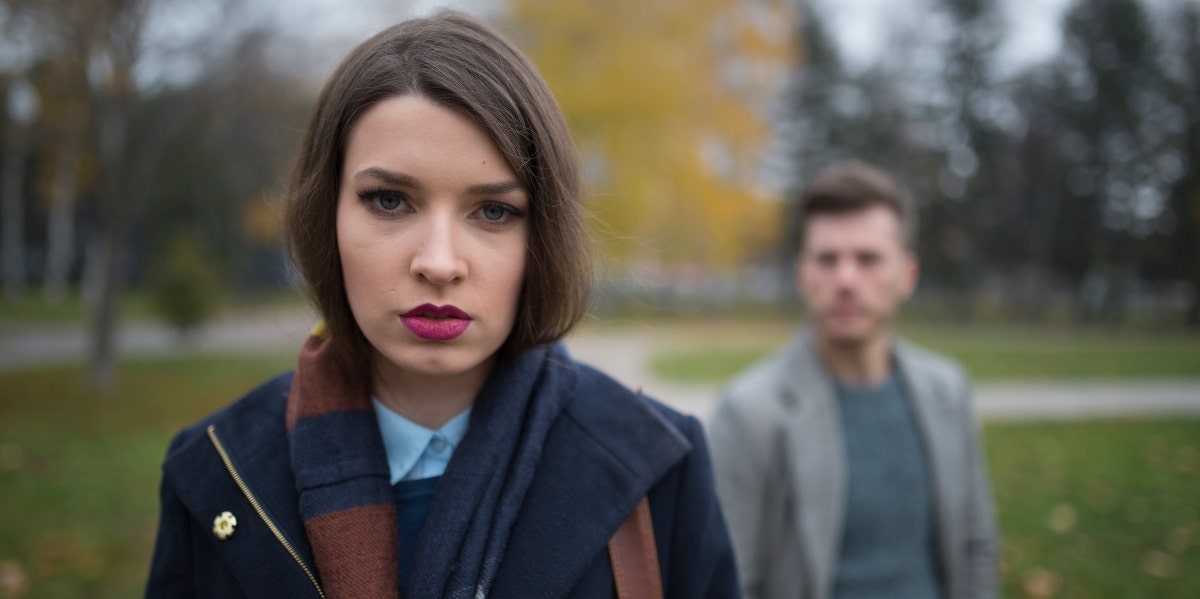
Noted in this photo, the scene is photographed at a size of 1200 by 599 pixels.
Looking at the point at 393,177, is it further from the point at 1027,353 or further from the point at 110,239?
the point at 1027,353

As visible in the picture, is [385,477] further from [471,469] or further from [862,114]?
[862,114]

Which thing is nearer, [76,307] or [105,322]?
[105,322]

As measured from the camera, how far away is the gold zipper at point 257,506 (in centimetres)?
136

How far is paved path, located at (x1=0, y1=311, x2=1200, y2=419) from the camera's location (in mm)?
9617

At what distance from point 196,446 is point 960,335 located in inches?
931

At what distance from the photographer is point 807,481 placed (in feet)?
8.20

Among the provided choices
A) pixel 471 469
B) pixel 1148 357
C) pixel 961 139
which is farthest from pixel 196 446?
pixel 961 139

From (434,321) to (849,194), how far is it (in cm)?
203

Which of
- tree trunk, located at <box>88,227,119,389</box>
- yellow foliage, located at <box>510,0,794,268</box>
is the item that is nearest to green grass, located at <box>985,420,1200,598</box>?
yellow foliage, located at <box>510,0,794,268</box>

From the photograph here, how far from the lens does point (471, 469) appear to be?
4.63ft

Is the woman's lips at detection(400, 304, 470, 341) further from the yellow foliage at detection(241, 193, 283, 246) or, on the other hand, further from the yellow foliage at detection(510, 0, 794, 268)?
the yellow foliage at detection(241, 193, 283, 246)

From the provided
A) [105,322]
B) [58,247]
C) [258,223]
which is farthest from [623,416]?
[58,247]

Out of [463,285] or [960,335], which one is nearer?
[463,285]

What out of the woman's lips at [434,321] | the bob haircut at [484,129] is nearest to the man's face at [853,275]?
the bob haircut at [484,129]
